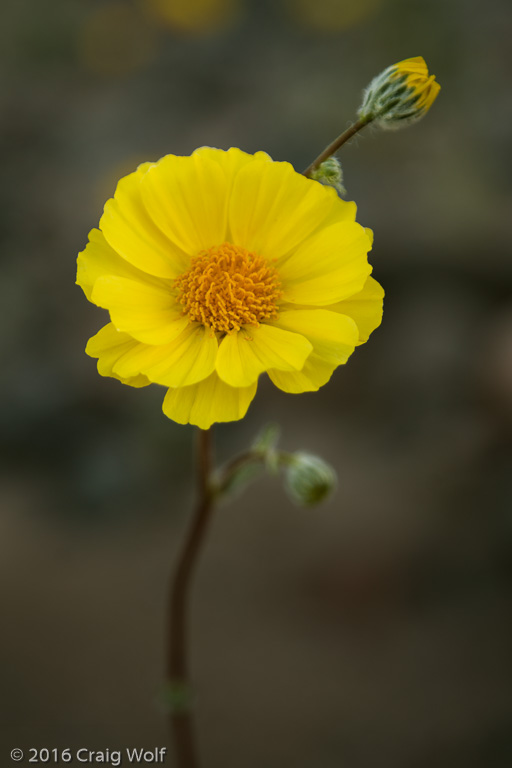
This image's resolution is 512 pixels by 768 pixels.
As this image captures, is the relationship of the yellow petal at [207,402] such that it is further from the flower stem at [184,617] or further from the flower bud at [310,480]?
the flower bud at [310,480]

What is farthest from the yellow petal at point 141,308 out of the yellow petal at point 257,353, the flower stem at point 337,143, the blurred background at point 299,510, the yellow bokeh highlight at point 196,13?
the yellow bokeh highlight at point 196,13

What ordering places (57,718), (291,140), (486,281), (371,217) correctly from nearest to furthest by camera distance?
(57,718) → (486,281) → (371,217) → (291,140)

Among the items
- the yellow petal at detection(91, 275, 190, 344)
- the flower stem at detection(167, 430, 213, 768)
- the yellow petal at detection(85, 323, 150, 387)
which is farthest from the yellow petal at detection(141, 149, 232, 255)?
the flower stem at detection(167, 430, 213, 768)

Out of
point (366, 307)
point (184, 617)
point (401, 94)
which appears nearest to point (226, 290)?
point (366, 307)

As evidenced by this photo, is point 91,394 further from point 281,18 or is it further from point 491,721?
point 281,18

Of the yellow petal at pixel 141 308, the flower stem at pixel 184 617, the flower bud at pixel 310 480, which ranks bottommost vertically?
the flower stem at pixel 184 617

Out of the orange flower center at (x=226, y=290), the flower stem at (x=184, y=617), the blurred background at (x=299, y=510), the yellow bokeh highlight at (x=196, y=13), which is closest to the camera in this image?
the orange flower center at (x=226, y=290)

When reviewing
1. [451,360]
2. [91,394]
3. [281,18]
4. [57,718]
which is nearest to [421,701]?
[57,718]

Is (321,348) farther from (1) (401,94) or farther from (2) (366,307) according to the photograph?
(1) (401,94)
